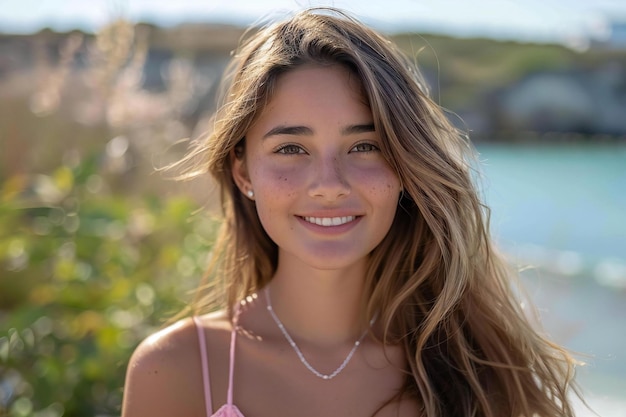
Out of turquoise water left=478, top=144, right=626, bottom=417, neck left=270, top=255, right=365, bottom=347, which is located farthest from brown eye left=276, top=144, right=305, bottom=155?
turquoise water left=478, top=144, right=626, bottom=417

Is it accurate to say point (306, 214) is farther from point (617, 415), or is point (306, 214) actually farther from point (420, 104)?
point (617, 415)

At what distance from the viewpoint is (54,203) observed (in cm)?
335

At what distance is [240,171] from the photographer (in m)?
2.03

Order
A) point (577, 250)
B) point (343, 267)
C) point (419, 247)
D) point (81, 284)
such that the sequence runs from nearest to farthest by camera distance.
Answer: point (343, 267) < point (419, 247) < point (81, 284) < point (577, 250)

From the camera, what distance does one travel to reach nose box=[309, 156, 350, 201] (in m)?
1.76

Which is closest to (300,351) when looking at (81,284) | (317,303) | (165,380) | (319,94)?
(317,303)

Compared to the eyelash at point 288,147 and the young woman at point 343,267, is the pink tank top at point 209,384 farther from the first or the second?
the eyelash at point 288,147

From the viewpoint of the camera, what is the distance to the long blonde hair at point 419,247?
73.2 inches

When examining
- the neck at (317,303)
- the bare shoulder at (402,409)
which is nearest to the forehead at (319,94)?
the neck at (317,303)

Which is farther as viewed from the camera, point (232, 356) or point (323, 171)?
point (232, 356)

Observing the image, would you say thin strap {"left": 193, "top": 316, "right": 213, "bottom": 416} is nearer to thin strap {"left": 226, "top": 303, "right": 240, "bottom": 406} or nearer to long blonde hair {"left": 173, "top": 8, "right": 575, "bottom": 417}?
thin strap {"left": 226, "top": 303, "right": 240, "bottom": 406}

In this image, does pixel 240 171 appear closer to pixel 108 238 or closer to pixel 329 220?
pixel 329 220

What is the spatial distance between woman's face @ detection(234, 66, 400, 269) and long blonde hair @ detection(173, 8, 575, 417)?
0.12 feet

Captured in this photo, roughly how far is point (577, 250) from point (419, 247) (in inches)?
276
